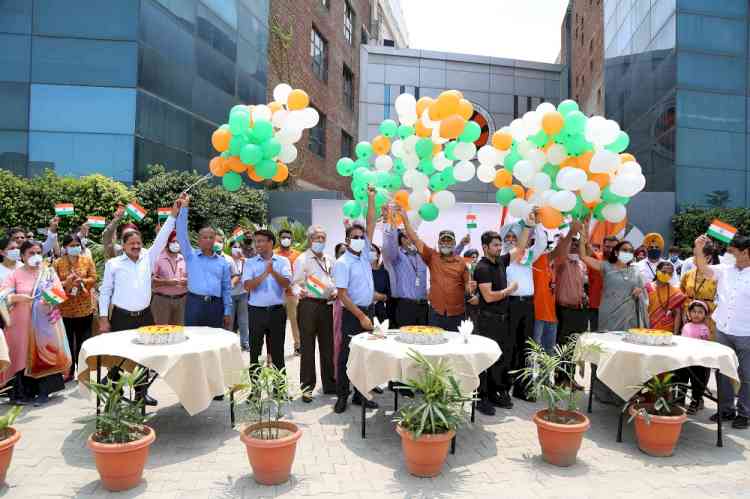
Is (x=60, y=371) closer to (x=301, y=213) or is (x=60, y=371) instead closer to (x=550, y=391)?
(x=550, y=391)

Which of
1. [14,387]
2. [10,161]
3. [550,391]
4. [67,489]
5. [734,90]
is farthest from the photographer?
[734,90]

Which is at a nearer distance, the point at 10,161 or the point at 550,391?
the point at 550,391

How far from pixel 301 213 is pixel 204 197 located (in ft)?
10.5

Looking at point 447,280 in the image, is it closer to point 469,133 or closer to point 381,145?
point 469,133

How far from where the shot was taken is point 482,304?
566cm

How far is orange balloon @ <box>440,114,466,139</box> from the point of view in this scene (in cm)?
607

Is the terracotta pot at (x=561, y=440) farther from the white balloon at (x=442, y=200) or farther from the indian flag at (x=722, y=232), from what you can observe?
the white balloon at (x=442, y=200)

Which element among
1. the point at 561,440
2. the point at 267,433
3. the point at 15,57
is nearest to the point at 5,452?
the point at 267,433

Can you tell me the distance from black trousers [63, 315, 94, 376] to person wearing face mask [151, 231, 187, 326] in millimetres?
1088

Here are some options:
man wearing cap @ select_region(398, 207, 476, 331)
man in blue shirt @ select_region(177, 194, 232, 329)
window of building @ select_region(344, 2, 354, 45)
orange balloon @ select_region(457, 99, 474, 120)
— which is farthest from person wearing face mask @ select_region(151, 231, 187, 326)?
window of building @ select_region(344, 2, 354, 45)

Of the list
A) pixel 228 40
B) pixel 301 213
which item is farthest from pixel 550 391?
pixel 228 40

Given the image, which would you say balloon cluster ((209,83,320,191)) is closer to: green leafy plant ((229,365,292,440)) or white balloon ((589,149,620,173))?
green leafy plant ((229,365,292,440))

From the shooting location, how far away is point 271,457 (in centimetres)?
368

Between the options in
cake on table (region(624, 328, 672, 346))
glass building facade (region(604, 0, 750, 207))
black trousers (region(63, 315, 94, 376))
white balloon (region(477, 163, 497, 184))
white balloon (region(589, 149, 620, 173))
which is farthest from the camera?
glass building facade (region(604, 0, 750, 207))
